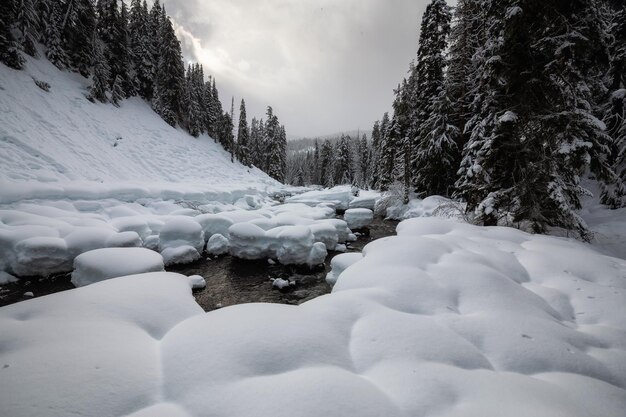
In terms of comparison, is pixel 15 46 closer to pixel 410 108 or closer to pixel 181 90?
pixel 181 90

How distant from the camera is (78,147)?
1602 cm

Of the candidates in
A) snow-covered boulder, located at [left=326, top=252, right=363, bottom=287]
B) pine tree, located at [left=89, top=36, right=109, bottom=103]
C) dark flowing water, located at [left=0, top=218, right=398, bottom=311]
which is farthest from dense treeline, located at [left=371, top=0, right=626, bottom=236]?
pine tree, located at [left=89, top=36, right=109, bottom=103]

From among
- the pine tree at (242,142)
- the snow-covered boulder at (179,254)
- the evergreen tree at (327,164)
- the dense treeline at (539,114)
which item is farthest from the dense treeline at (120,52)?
the dense treeline at (539,114)

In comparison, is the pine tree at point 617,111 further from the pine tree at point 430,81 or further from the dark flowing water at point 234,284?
the dark flowing water at point 234,284

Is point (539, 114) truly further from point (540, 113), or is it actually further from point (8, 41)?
point (8, 41)

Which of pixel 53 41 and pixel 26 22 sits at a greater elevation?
pixel 53 41

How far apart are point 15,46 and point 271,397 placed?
1121 inches

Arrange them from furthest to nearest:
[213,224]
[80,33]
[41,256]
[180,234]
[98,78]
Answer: [80,33], [98,78], [213,224], [180,234], [41,256]

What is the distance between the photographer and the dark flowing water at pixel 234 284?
21.4ft

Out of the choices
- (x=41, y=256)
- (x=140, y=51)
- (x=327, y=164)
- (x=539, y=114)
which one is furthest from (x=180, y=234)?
(x=327, y=164)

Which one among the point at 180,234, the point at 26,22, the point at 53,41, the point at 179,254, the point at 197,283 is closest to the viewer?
the point at 197,283

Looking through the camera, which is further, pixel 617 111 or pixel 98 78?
pixel 98 78

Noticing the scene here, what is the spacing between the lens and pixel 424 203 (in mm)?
16875

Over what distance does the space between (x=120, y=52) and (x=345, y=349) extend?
40649mm
